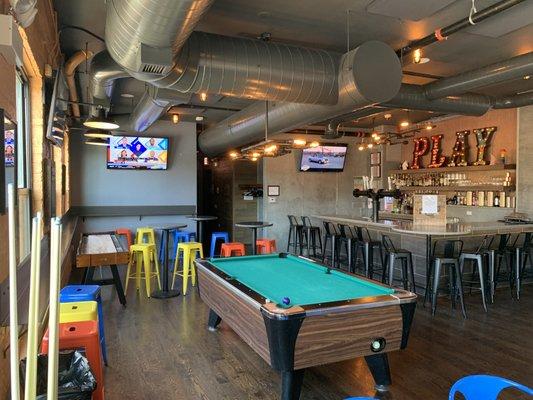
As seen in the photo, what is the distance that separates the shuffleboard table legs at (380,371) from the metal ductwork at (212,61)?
94.1 inches

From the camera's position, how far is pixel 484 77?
4.62 metres

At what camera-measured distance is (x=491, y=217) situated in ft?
25.0

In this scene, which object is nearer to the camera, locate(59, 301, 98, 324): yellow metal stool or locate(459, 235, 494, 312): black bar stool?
locate(59, 301, 98, 324): yellow metal stool

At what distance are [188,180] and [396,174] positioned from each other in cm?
494

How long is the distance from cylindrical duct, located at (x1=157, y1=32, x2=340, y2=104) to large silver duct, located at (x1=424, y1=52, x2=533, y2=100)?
1.77m

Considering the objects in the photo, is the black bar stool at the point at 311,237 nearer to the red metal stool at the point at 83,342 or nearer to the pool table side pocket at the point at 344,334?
the pool table side pocket at the point at 344,334

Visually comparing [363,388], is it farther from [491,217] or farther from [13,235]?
[491,217]

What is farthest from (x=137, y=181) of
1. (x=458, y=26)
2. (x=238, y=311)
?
(x=458, y=26)

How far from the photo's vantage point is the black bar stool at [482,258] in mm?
5019

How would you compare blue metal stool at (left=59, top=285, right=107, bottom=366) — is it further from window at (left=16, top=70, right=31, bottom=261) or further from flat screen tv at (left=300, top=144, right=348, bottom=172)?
flat screen tv at (left=300, top=144, right=348, bottom=172)

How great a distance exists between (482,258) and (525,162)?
279cm

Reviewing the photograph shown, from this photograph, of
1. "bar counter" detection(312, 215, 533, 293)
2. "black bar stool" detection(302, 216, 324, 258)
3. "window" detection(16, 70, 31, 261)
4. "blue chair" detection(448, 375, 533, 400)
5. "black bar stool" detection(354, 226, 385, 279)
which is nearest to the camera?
"blue chair" detection(448, 375, 533, 400)

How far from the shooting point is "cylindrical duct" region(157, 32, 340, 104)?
353cm

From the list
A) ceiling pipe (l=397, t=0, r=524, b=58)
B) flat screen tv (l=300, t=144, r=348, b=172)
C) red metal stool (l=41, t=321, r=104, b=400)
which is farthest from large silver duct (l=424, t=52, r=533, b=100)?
red metal stool (l=41, t=321, r=104, b=400)
